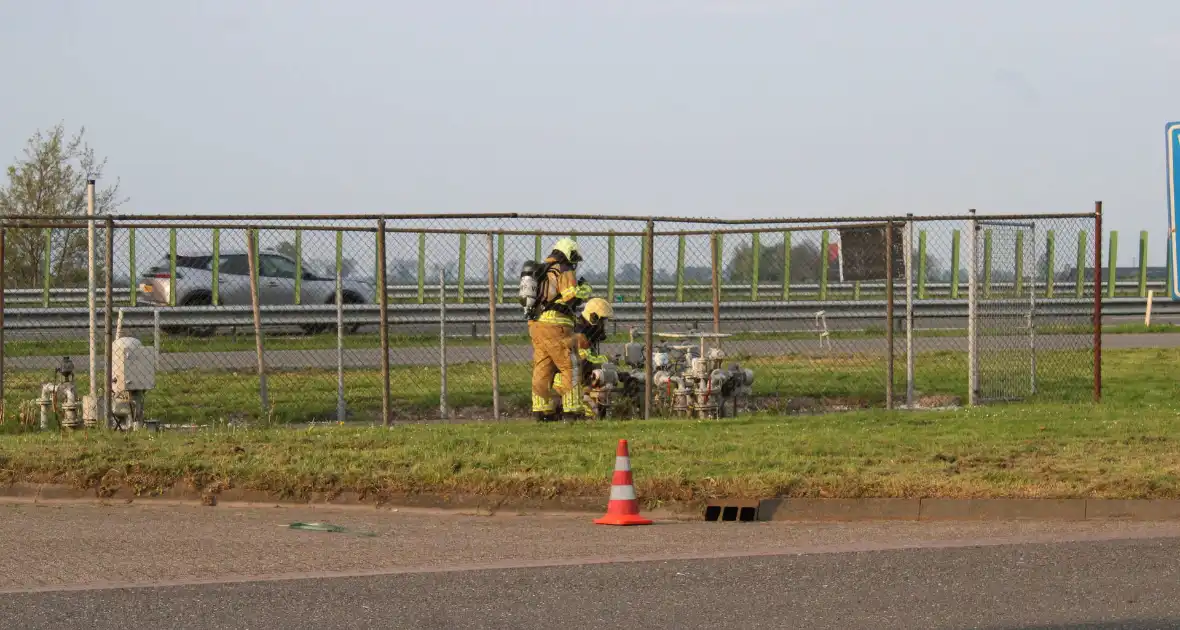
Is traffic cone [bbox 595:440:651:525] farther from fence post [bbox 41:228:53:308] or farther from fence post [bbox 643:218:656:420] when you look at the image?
fence post [bbox 41:228:53:308]

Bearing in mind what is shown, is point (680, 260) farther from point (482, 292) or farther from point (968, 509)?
point (968, 509)

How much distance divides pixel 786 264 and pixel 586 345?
269 cm

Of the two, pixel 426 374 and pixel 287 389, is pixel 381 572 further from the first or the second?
pixel 426 374

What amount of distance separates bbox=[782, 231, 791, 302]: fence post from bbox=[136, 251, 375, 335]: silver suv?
14.2 feet

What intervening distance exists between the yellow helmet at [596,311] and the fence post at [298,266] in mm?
2827

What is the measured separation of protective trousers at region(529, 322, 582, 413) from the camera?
14.6 m

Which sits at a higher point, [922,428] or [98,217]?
[98,217]

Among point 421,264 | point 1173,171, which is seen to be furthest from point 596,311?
point 1173,171

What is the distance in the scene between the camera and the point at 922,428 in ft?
43.1

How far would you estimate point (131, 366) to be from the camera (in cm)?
1376

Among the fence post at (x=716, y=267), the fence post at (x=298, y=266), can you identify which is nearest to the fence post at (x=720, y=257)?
the fence post at (x=716, y=267)

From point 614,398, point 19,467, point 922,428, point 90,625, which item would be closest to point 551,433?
point 614,398

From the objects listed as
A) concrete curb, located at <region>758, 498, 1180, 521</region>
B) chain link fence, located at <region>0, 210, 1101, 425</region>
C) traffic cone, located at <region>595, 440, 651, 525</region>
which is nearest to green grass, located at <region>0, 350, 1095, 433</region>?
chain link fence, located at <region>0, 210, 1101, 425</region>

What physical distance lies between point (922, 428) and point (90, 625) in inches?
320
